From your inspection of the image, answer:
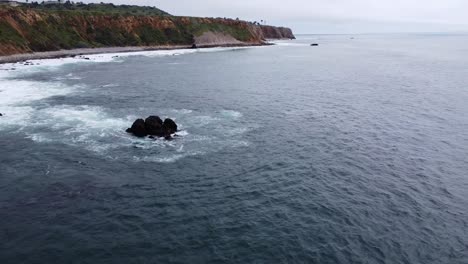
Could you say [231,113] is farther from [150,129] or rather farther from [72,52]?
[72,52]

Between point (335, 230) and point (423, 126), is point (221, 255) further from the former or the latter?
point (423, 126)

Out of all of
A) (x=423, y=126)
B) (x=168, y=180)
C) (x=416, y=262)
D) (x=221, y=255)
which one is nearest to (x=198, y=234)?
(x=221, y=255)

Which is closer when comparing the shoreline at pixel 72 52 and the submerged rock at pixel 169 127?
the submerged rock at pixel 169 127

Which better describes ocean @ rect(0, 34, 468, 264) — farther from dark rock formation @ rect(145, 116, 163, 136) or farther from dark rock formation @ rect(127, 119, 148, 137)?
dark rock formation @ rect(145, 116, 163, 136)

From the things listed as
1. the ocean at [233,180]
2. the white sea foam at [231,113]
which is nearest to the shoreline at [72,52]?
the ocean at [233,180]

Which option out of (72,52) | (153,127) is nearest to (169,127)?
(153,127)

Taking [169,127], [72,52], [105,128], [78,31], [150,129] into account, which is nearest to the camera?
[150,129]

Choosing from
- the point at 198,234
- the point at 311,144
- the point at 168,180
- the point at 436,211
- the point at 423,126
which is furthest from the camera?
the point at 423,126

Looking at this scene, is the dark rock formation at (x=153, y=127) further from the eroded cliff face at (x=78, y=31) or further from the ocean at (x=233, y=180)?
the eroded cliff face at (x=78, y=31)
